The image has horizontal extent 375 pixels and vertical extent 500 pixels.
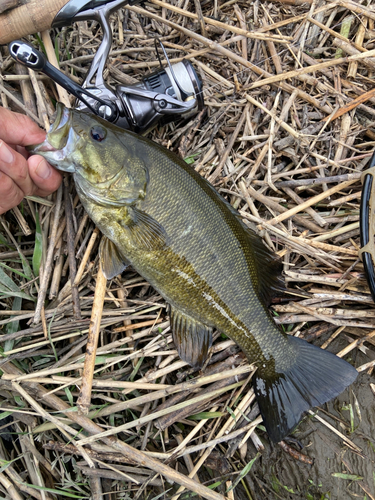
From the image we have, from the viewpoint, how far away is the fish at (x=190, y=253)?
8.29 feet

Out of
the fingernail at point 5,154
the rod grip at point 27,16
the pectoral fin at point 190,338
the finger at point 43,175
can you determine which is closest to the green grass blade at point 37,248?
the finger at point 43,175

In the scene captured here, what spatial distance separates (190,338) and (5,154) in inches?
70.8

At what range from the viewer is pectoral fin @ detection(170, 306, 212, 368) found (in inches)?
109

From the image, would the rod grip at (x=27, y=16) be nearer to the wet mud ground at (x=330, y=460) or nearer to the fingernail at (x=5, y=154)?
the fingernail at (x=5, y=154)

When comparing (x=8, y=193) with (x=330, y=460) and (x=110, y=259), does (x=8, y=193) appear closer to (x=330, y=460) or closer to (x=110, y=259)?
(x=110, y=259)

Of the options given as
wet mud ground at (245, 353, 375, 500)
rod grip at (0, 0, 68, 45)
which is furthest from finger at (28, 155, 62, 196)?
wet mud ground at (245, 353, 375, 500)

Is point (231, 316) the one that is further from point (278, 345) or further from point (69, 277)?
point (69, 277)

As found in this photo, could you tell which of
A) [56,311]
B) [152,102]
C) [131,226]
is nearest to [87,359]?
[56,311]

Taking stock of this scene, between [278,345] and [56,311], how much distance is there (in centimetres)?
172

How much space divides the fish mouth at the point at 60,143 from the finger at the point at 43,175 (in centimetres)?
5

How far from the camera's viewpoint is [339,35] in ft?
10.5

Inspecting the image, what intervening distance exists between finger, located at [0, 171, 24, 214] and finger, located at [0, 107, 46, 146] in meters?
0.34

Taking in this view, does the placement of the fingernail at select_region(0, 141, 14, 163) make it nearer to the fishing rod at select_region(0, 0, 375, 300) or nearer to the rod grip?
the fishing rod at select_region(0, 0, 375, 300)

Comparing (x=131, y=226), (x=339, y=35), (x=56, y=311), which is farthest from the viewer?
(x=339, y=35)
